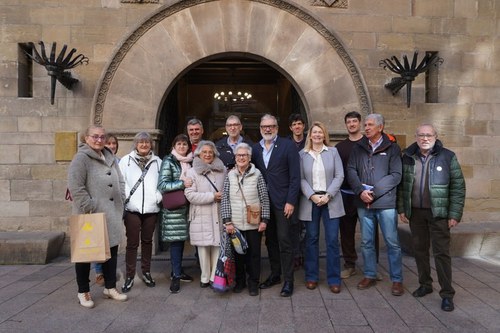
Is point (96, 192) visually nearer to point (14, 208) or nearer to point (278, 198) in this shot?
point (278, 198)

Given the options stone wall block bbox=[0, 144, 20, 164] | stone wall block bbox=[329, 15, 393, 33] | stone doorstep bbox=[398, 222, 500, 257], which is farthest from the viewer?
stone wall block bbox=[329, 15, 393, 33]

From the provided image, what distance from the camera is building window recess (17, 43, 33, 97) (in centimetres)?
634

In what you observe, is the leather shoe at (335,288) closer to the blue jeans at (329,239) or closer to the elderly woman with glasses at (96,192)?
the blue jeans at (329,239)

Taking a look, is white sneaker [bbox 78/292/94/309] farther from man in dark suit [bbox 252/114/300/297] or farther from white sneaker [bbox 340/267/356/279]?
white sneaker [bbox 340/267/356/279]

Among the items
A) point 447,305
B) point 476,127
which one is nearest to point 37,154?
point 447,305

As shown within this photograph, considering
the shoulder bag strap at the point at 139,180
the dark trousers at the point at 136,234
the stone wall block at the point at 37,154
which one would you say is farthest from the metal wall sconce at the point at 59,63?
the dark trousers at the point at 136,234

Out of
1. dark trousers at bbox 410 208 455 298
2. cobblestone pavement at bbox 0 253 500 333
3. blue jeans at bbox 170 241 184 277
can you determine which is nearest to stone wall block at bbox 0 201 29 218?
cobblestone pavement at bbox 0 253 500 333

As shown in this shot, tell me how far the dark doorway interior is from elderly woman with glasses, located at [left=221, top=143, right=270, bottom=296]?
4.31 metres

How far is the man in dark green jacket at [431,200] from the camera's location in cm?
416

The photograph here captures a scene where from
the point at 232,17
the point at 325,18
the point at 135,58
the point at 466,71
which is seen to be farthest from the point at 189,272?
the point at 466,71

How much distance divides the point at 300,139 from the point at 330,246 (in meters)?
1.47

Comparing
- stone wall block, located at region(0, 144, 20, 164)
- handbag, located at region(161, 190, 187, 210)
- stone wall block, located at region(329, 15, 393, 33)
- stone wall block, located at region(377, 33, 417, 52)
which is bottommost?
handbag, located at region(161, 190, 187, 210)

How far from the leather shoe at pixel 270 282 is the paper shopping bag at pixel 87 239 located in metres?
1.85

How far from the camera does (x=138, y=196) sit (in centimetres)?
473
